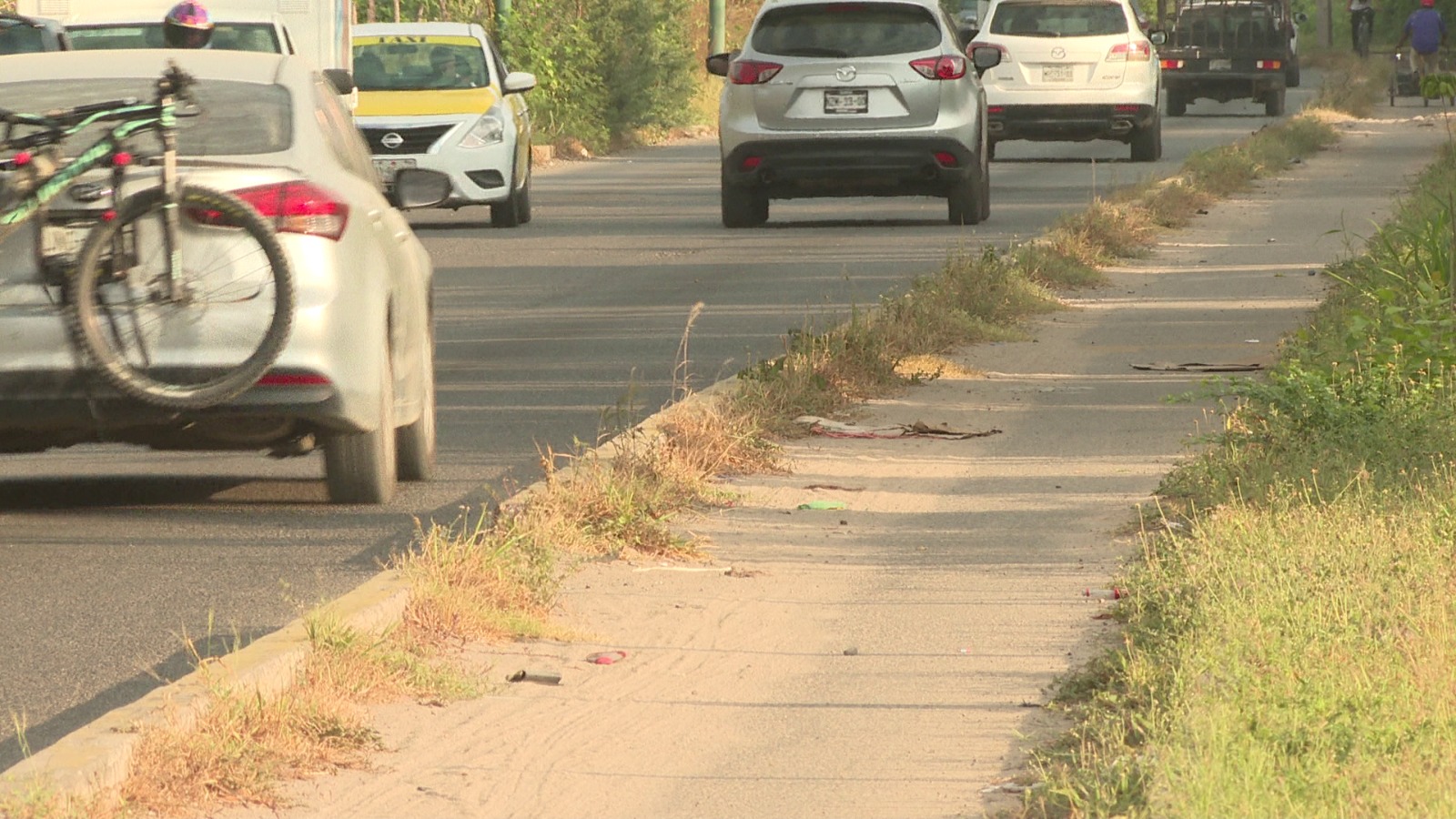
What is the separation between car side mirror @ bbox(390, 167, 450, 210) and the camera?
9711mm

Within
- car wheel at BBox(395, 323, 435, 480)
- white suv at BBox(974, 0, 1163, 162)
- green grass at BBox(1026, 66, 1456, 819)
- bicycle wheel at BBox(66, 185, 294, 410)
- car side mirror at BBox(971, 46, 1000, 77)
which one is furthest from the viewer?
white suv at BBox(974, 0, 1163, 162)

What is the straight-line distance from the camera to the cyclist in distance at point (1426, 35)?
42.1 meters

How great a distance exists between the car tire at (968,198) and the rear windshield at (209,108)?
13.2 metres

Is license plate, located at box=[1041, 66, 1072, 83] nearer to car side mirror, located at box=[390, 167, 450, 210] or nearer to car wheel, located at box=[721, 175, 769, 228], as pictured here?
car wheel, located at box=[721, 175, 769, 228]

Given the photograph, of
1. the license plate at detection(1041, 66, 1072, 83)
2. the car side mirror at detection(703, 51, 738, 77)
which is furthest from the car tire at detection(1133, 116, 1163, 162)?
the car side mirror at detection(703, 51, 738, 77)

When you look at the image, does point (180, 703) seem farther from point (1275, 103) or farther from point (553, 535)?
point (1275, 103)

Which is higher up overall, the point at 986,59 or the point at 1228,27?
the point at 1228,27

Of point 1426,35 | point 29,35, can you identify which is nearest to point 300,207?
point 29,35

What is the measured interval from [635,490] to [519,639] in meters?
1.62

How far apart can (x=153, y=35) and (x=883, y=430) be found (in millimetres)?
11153

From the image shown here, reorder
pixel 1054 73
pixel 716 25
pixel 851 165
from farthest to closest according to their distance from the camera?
1. pixel 716 25
2. pixel 1054 73
3. pixel 851 165

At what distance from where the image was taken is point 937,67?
834 inches

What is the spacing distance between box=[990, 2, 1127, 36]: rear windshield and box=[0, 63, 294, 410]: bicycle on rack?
21.5 metres

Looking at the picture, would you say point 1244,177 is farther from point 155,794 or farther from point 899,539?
point 155,794
